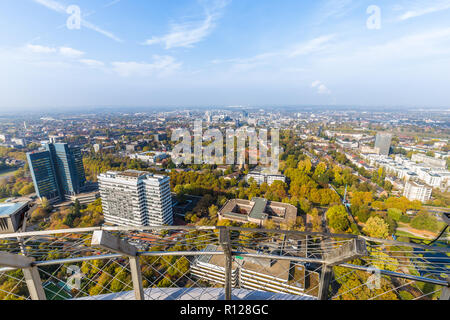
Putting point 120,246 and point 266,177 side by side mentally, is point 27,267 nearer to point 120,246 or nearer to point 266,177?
point 120,246

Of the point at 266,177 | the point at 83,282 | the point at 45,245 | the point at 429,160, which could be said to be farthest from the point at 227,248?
the point at 429,160

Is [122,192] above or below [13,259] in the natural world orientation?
below

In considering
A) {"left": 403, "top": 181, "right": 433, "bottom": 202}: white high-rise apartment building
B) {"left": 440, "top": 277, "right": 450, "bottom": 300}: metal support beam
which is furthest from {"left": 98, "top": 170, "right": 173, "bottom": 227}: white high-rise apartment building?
{"left": 403, "top": 181, "right": 433, "bottom": 202}: white high-rise apartment building

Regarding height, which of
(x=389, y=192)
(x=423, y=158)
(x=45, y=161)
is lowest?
(x=389, y=192)

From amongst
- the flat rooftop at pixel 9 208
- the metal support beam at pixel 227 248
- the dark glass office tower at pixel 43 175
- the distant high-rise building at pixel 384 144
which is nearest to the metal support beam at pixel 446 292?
the metal support beam at pixel 227 248

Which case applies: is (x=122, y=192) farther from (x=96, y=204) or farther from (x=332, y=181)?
(x=332, y=181)

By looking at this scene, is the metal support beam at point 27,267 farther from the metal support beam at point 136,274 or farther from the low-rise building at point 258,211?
the low-rise building at point 258,211
